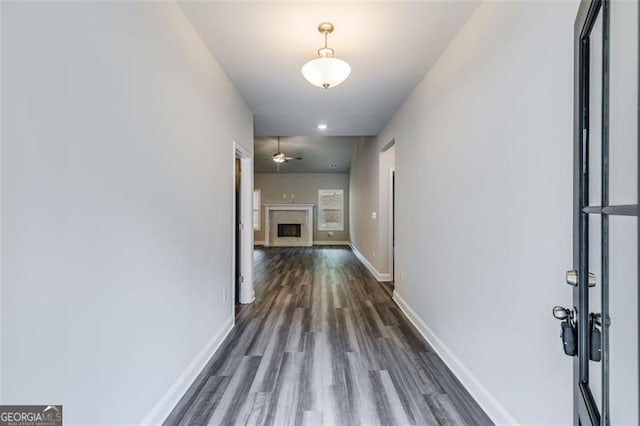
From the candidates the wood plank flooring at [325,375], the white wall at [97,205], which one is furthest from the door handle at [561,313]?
the white wall at [97,205]

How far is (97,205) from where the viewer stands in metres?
1.25

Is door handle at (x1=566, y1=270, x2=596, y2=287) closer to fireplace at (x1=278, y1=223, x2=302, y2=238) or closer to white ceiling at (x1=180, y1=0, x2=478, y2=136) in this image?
white ceiling at (x1=180, y1=0, x2=478, y2=136)

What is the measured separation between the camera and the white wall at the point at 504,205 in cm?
135

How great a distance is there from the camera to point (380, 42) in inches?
94.5

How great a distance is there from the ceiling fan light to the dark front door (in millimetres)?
1444

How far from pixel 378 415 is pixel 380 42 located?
2595mm

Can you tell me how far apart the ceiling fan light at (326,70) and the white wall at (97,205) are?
86 cm

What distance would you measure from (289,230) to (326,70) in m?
9.18

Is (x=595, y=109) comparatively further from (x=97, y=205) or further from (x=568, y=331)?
(x=97, y=205)

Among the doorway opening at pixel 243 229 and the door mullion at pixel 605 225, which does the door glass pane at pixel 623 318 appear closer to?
the door mullion at pixel 605 225

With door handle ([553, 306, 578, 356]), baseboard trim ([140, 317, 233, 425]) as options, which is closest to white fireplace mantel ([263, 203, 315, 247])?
baseboard trim ([140, 317, 233, 425])

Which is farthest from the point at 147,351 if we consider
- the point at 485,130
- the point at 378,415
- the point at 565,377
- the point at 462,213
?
the point at 485,130

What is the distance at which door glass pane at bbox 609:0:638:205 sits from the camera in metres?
0.63

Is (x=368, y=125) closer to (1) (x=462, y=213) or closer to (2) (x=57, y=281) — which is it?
(1) (x=462, y=213)
